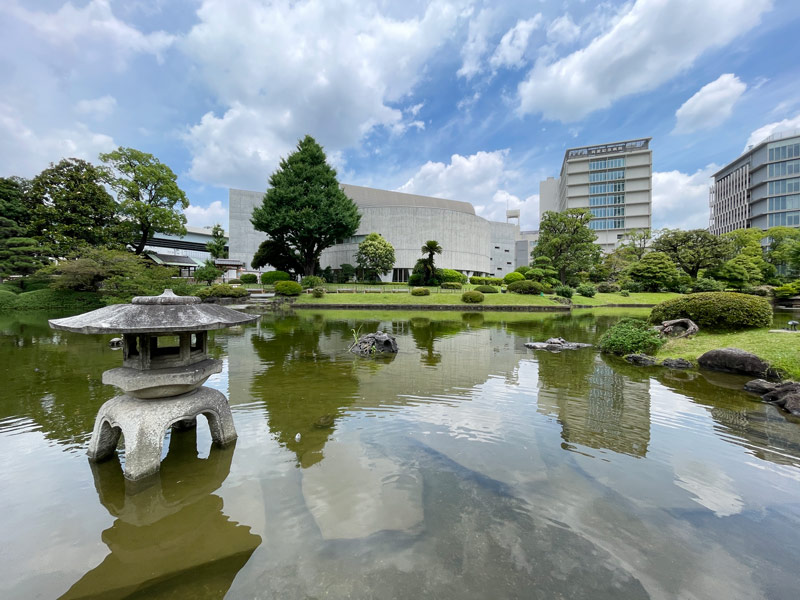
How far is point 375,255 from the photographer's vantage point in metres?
40.6

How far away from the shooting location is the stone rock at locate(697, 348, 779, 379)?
7852 millimetres

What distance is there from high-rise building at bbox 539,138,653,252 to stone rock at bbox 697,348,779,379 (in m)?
71.4

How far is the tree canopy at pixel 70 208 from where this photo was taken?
85.7 feet

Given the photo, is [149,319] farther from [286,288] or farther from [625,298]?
[625,298]

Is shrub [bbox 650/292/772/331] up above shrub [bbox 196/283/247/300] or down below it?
below

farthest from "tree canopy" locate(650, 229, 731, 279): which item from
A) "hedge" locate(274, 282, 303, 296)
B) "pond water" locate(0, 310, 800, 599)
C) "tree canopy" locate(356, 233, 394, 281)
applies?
"hedge" locate(274, 282, 303, 296)

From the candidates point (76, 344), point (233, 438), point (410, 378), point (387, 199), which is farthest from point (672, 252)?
point (76, 344)

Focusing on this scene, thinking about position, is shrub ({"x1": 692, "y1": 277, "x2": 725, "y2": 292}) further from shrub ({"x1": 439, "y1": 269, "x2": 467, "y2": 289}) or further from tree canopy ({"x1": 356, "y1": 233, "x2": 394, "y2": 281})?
tree canopy ({"x1": 356, "y1": 233, "x2": 394, "y2": 281})

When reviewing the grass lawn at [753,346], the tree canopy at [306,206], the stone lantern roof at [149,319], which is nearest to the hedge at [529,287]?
the tree canopy at [306,206]

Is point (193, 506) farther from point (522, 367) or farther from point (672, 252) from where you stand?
point (672, 252)

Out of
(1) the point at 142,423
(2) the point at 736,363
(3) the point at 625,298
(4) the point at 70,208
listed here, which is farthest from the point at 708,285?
(4) the point at 70,208

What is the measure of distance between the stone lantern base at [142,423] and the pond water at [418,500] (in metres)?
0.24

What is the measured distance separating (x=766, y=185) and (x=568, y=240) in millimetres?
45492

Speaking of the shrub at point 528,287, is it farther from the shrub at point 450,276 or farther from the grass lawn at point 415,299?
the shrub at point 450,276
